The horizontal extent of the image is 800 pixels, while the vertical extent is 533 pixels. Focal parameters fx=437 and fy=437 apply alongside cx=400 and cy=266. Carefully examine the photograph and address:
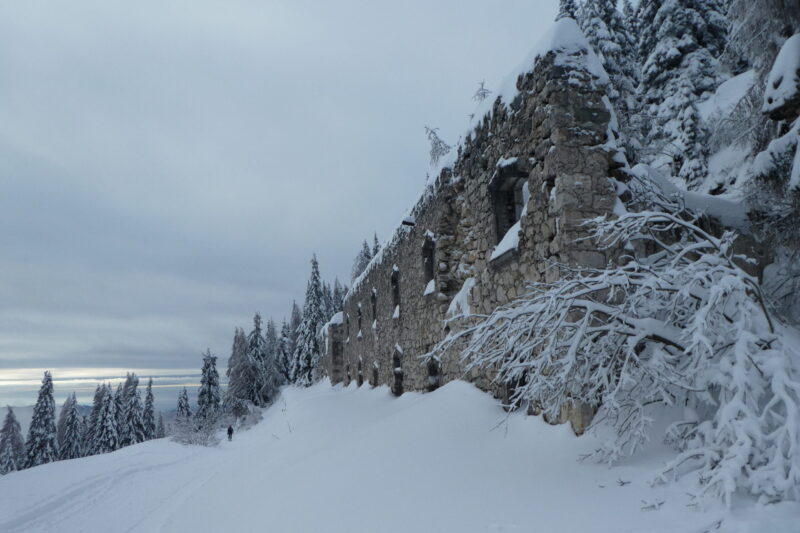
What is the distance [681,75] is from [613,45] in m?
2.78

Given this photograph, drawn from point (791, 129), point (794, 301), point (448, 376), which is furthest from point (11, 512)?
point (791, 129)

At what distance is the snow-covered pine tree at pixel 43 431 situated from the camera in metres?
39.4

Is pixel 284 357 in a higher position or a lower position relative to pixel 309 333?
lower

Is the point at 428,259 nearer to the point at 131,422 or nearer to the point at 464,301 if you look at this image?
the point at 464,301

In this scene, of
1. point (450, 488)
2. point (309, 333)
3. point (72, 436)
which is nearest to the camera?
point (450, 488)

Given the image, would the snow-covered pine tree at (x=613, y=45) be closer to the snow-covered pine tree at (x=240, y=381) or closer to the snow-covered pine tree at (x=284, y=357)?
the snow-covered pine tree at (x=240, y=381)

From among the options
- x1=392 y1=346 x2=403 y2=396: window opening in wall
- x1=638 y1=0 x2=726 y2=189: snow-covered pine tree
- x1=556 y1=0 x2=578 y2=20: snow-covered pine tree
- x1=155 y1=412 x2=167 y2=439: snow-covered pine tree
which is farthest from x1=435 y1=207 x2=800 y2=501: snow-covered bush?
x1=155 y1=412 x2=167 y2=439: snow-covered pine tree

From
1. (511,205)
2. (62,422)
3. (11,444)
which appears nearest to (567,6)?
(511,205)

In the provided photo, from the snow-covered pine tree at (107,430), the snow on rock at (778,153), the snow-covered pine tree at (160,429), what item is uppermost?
the snow on rock at (778,153)

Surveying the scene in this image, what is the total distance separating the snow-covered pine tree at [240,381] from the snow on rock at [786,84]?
40.5 metres

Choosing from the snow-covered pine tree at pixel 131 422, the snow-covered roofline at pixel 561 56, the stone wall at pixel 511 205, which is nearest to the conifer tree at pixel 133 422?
the snow-covered pine tree at pixel 131 422

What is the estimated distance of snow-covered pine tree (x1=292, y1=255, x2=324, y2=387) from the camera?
138ft

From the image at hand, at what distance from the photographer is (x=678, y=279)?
3098 mm

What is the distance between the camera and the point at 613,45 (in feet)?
51.3
